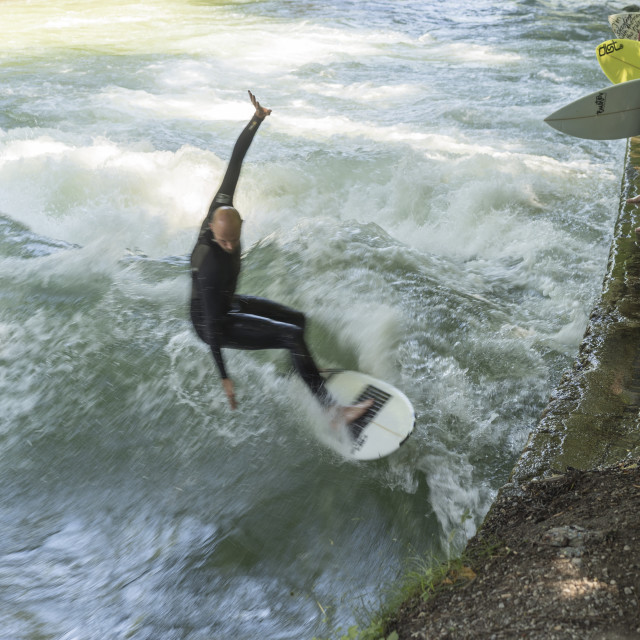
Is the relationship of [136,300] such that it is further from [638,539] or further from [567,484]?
[638,539]

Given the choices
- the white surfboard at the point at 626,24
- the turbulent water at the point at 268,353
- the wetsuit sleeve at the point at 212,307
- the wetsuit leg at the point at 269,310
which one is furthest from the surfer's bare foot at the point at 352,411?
the white surfboard at the point at 626,24

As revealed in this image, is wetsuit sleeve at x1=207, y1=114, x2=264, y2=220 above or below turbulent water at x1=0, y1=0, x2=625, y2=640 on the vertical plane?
above

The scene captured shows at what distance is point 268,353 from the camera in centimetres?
461

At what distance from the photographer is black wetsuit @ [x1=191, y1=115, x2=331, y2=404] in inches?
129

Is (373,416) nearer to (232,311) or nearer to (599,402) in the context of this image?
(232,311)

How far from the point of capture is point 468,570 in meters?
2.57

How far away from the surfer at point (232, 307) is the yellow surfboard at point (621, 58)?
3487 mm

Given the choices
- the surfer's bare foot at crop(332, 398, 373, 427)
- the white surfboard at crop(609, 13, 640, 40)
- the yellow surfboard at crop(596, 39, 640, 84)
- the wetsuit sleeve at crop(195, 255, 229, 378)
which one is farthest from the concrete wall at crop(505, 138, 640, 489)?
the white surfboard at crop(609, 13, 640, 40)

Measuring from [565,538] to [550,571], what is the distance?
17 cm

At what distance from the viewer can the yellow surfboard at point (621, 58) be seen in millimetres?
5367

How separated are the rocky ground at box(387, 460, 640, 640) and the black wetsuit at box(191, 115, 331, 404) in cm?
135

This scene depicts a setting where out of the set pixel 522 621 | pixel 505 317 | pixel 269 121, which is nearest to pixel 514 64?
pixel 269 121

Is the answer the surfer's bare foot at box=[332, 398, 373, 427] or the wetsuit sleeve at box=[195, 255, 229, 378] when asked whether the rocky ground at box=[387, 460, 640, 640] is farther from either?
the wetsuit sleeve at box=[195, 255, 229, 378]

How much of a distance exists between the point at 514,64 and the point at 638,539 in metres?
11.3
